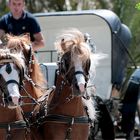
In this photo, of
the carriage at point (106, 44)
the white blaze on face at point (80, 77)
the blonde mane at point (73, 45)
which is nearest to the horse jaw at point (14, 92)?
the white blaze on face at point (80, 77)

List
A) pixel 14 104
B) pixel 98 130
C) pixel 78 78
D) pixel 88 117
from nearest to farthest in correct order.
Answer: pixel 14 104 < pixel 78 78 < pixel 88 117 < pixel 98 130

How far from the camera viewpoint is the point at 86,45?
7000mm

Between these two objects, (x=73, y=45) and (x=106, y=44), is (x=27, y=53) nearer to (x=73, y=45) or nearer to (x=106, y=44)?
(x=73, y=45)

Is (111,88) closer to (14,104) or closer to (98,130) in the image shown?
(98,130)

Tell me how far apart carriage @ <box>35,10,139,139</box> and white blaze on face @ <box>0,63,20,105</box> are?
519 cm

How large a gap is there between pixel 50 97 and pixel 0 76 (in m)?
1.20

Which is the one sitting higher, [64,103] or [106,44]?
[64,103]

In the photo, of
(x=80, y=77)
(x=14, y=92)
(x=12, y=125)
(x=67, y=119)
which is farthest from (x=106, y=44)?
(x=14, y=92)

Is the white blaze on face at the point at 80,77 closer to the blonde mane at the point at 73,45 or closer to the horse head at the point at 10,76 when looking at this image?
the blonde mane at the point at 73,45

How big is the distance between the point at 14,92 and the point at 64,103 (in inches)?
43.8

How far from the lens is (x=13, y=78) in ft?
20.6

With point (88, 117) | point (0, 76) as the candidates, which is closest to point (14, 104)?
point (0, 76)

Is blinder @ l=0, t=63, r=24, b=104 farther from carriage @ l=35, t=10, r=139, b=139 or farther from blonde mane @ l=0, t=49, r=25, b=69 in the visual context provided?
carriage @ l=35, t=10, r=139, b=139

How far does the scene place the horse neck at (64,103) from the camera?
706 cm
